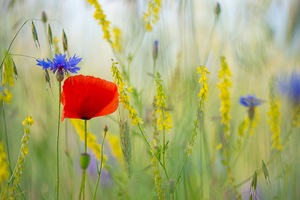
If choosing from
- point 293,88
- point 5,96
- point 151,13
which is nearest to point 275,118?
point 293,88

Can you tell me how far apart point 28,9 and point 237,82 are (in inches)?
17.5

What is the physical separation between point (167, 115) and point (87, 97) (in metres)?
0.10

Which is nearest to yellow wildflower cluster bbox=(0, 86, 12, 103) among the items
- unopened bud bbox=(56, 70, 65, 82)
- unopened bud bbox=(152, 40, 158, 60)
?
unopened bud bbox=(56, 70, 65, 82)

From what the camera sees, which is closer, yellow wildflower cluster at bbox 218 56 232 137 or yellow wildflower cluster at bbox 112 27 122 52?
yellow wildflower cluster at bbox 218 56 232 137

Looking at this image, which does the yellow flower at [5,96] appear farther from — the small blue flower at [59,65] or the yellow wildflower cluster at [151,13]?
the yellow wildflower cluster at [151,13]

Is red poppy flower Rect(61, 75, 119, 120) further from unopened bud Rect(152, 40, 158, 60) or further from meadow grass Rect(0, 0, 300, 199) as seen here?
unopened bud Rect(152, 40, 158, 60)

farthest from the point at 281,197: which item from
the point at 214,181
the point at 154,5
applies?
the point at 154,5

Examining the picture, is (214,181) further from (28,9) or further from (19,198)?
(28,9)

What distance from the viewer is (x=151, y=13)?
0.98m

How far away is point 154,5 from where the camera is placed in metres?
0.96

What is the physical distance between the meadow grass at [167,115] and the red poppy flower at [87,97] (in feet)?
0.06

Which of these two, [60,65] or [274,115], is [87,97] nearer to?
[60,65]

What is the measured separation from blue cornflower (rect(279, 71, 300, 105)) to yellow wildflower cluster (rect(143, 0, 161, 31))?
9.9 inches

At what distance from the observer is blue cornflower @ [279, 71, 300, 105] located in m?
1.00
